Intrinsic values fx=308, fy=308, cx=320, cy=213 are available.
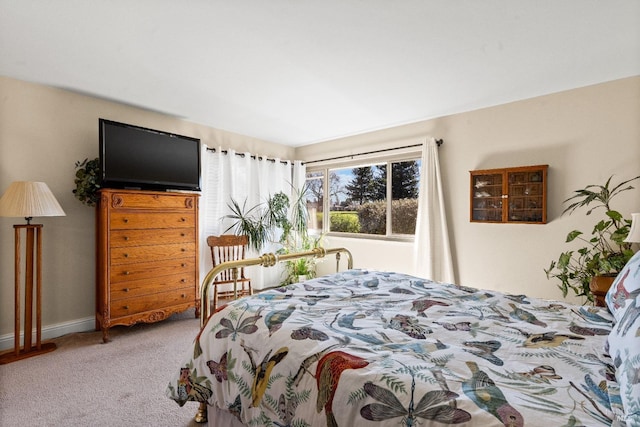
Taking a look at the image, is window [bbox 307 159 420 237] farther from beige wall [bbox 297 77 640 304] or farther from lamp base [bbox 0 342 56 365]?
lamp base [bbox 0 342 56 365]

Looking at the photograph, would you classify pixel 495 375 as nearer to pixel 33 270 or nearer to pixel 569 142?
pixel 569 142

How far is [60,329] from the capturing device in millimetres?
2994

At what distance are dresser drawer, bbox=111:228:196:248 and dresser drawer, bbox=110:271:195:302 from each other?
1.20 feet

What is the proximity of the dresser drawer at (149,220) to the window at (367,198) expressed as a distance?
7.32 ft

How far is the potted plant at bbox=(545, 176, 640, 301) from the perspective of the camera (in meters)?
2.47

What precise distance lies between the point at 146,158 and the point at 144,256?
1.03 meters

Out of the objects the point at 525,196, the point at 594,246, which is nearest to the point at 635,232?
the point at 594,246

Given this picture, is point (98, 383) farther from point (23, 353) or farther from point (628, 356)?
point (628, 356)

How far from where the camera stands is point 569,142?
291cm

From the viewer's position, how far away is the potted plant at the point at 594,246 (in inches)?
97.3

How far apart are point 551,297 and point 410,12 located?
114 inches

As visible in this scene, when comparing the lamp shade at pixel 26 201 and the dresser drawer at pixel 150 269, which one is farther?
the dresser drawer at pixel 150 269

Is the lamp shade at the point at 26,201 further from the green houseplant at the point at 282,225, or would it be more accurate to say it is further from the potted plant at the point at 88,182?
the green houseplant at the point at 282,225

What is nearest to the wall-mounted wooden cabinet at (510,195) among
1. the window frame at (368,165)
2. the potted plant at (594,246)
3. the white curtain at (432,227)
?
the potted plant at (594,246)
